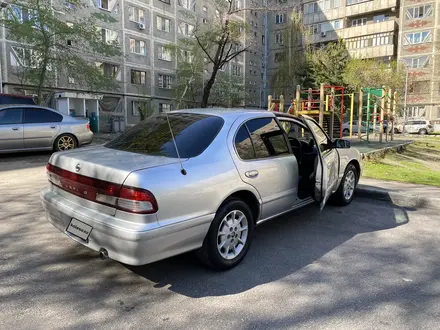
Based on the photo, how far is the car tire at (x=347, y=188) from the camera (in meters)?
5.79

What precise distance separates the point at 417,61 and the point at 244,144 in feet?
153

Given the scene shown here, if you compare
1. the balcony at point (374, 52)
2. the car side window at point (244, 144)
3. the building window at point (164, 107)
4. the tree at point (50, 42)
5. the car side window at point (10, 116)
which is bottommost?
the car side window at point (244, 144)

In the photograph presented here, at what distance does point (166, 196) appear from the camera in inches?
114

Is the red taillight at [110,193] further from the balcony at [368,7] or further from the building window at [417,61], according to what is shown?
the balcony at [368,7]

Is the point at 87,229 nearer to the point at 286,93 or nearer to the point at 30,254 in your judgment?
the point at 30,254

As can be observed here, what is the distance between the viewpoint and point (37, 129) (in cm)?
966

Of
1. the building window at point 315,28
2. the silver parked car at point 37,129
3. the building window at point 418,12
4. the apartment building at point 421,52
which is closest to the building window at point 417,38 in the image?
the apartment building at point 421,52

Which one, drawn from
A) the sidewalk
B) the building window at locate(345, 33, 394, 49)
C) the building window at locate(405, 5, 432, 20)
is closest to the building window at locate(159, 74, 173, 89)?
the building window at locate(345, 33, 394, 49)

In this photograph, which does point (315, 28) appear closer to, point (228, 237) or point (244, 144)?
point (244, 144)

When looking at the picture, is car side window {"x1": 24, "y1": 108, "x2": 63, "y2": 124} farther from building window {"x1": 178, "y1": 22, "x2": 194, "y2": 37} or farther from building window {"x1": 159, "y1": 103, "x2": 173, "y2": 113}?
building window {"x1": 178, "y1": 22, "x2": 194, "y2": 37}

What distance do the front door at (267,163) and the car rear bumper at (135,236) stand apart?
0.80 m

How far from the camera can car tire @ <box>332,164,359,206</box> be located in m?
5.79

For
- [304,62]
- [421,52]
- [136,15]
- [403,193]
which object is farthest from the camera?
[421,52]

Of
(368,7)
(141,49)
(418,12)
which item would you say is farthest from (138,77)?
(418,12)
